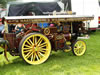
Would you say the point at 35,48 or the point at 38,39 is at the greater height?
the point at 38,39

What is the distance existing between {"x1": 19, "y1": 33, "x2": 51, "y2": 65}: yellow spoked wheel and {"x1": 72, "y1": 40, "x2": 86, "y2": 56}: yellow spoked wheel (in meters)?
0.94

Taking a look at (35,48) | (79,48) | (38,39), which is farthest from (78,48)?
(35,48)

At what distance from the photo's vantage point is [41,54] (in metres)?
3.68

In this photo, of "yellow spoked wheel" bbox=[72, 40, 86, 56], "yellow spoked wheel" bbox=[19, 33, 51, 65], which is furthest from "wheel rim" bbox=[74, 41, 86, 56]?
"yellow spoked wheel" bbox=[19, 33, 51, 65]

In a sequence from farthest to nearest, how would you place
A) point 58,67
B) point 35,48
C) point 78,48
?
1. point 78,48
2. point 35,48
3. point 58,67

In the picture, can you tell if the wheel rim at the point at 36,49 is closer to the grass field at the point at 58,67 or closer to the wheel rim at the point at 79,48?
the grass field at the point at 58,67

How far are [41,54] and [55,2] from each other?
5942mm

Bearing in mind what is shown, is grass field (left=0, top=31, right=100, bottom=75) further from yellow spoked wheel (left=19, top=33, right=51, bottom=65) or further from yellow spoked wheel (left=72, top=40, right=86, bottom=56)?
yellow spoked wheel (left=72, top=40, right=86, bottom=56)

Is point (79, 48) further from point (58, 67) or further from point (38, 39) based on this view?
point (38, 39)

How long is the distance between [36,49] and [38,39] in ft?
0.91

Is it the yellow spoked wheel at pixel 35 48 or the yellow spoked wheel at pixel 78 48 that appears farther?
the yellow spoked wheel at pixel 78 48

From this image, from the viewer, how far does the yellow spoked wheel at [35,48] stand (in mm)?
3494

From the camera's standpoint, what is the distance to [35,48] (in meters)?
3.60

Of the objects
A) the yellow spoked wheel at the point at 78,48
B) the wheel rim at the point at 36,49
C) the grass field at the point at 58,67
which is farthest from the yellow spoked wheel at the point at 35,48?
the yellow spoked wheel at the point at 78,48
